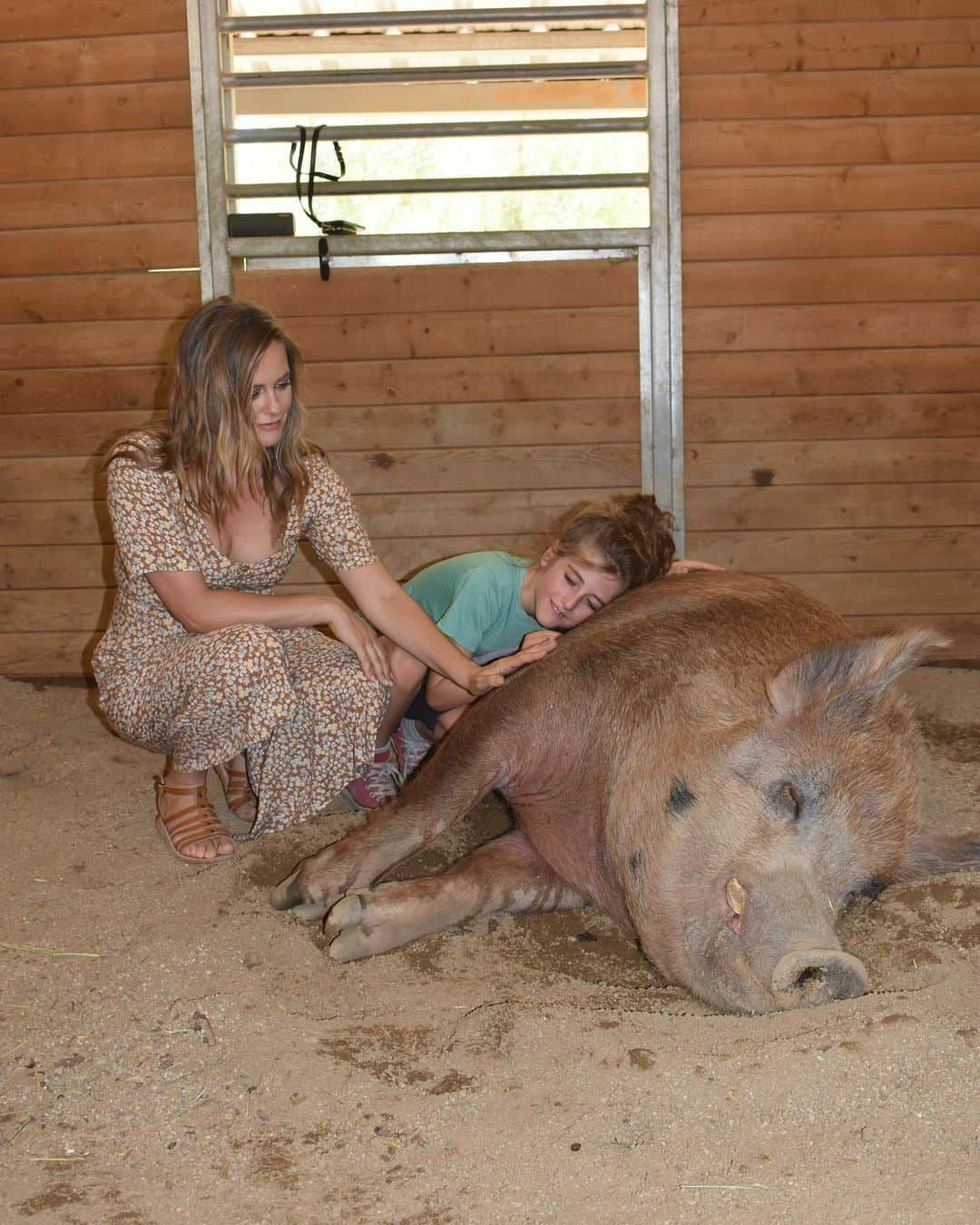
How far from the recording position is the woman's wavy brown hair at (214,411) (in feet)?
10.4

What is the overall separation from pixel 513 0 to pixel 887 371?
2.28 metres

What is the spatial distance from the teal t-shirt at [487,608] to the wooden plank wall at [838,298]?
6.55ft

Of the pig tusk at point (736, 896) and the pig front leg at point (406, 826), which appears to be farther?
the pig front leg at point (406, 826)

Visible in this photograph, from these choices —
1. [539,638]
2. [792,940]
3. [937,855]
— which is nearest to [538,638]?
[539,638]

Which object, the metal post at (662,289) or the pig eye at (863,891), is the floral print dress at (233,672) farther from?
the metal post at (662,289)

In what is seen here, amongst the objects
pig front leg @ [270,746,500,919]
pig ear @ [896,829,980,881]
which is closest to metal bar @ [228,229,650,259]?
pig front leg @ [270,746,500,919]

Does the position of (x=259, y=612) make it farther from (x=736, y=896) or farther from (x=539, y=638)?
(x=736, y=896)

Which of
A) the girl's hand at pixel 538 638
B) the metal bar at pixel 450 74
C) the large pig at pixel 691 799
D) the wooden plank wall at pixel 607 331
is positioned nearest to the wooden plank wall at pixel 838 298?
the wooden plank wall at pixel 607 331

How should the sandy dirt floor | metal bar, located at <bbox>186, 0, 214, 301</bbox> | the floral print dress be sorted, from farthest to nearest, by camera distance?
metal bar, located at <bbox>186, 0, 214, 301</bbox> → the floral print dress → the sandy dirt floor

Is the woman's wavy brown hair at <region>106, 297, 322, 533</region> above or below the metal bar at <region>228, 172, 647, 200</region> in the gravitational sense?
below

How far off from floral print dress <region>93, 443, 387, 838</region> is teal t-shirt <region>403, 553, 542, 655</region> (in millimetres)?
311

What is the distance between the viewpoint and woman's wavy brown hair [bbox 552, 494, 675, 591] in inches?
133

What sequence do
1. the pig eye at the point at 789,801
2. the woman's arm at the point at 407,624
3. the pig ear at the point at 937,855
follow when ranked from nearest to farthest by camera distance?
the pig eye at the point at 789,801, the pig ear at the point at 937,855, the woman's arm at the point at 407,624

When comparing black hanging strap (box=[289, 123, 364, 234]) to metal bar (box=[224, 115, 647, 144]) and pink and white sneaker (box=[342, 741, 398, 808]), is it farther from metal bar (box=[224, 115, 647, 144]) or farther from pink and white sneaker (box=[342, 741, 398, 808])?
pink and white sneaker (box=[342, 741, 398, 808])
